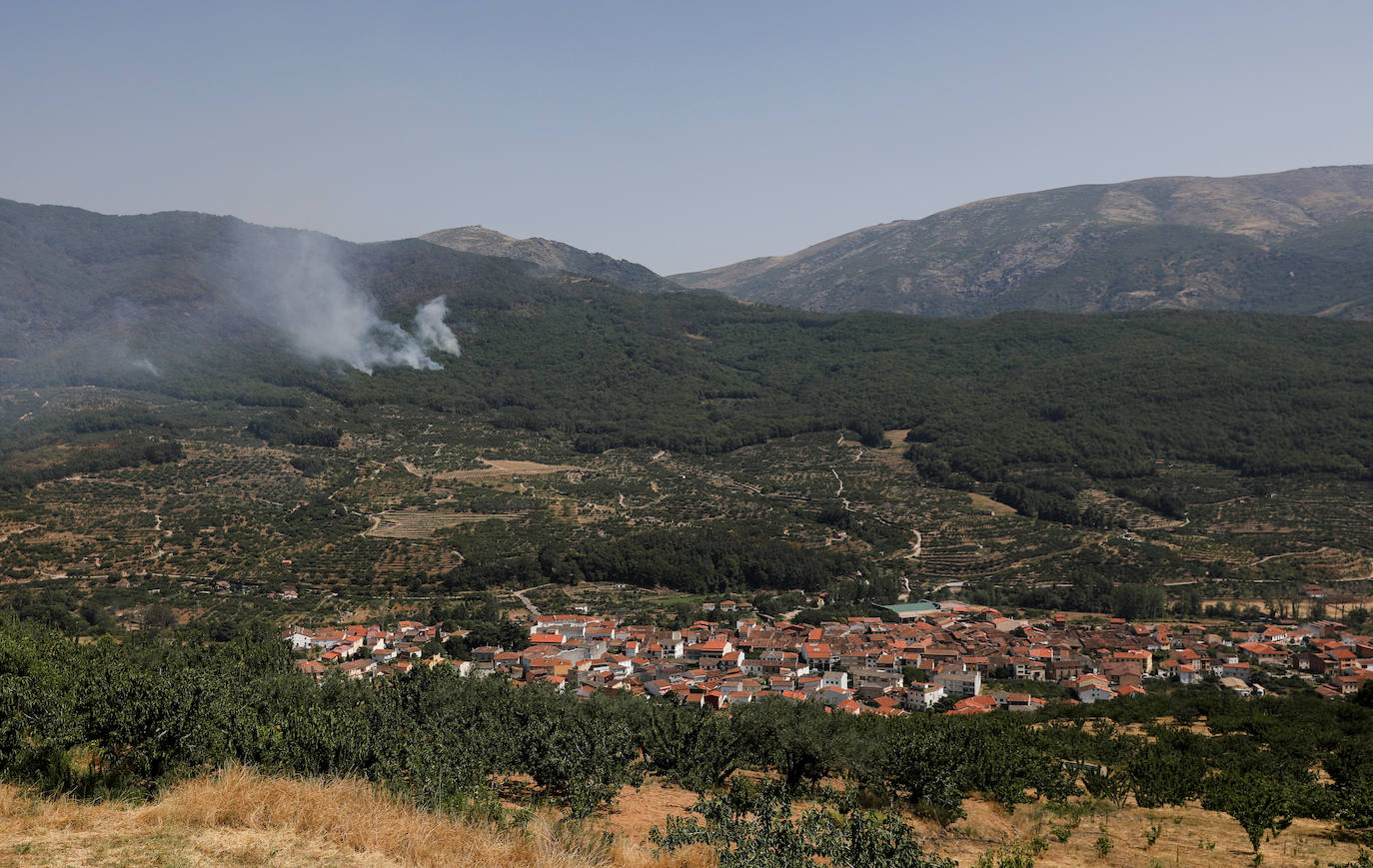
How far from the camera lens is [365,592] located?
4200 cm

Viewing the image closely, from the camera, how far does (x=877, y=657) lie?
3412cm

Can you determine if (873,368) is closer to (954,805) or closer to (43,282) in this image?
(954,805)

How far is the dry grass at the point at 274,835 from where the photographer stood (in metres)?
8.24

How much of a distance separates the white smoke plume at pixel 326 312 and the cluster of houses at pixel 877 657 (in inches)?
2726

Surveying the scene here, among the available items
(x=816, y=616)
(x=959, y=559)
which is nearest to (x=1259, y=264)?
(x=959, y=559)

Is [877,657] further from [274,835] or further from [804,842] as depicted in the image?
Answer: [274,835]

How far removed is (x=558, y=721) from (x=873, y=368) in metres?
91.9

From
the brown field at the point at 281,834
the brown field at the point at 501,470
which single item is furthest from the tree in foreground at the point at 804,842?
the brown field at the point at 501,470

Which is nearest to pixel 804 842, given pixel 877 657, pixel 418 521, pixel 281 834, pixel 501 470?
pixel 281 834

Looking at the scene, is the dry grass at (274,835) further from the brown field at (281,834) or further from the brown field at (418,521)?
the brown field at (418,521)

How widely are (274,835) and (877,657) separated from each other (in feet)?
93.4

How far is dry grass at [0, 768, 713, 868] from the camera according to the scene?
324 inches

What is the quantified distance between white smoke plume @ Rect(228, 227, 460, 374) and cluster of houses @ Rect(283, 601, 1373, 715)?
227ft

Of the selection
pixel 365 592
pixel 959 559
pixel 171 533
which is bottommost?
pixel 959 559
